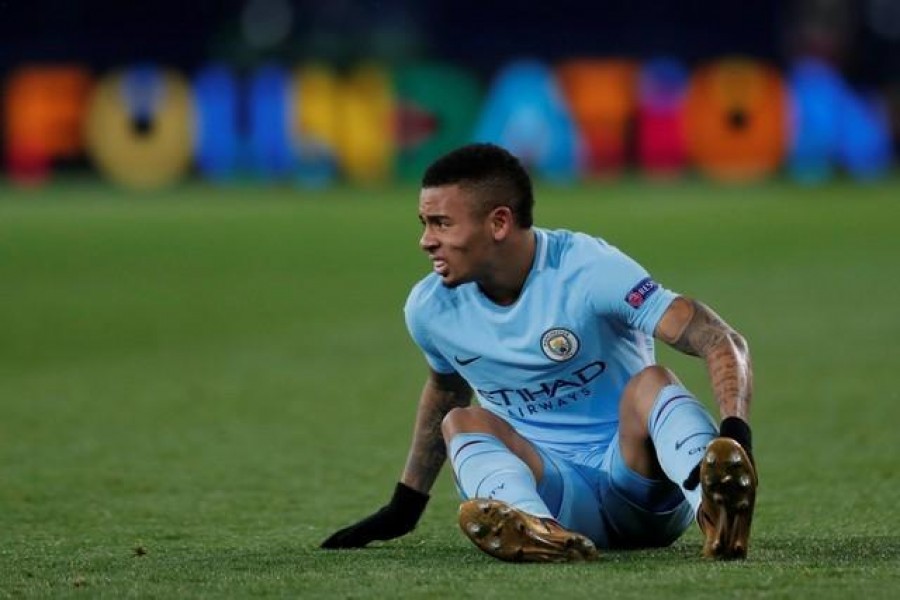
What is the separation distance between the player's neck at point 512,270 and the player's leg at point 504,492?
0.35 m

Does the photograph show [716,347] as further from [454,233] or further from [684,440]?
[454,233]

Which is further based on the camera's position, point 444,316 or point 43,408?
point 43,408

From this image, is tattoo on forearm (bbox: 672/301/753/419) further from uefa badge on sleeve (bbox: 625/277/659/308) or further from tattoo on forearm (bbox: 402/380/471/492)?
tattoo on forearm (bbox: 402/380/471/492)

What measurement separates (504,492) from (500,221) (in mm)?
778

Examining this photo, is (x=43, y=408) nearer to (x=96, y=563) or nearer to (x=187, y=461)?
(x=187, y=461)

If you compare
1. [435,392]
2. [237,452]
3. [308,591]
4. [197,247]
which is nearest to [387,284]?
[197,247]

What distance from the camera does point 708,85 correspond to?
2741 cm

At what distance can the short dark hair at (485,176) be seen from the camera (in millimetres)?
5570

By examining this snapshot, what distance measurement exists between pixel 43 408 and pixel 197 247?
8.99 metres

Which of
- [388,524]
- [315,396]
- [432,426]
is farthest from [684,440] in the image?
[315,396]

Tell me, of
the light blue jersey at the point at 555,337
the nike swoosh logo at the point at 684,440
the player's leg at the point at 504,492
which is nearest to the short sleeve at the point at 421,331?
the light blue jersey at the point at 555,337

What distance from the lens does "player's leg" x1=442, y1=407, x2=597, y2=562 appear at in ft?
17.1

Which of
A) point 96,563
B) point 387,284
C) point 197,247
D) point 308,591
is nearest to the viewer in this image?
point 308,591

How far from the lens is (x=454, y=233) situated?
558 cm
